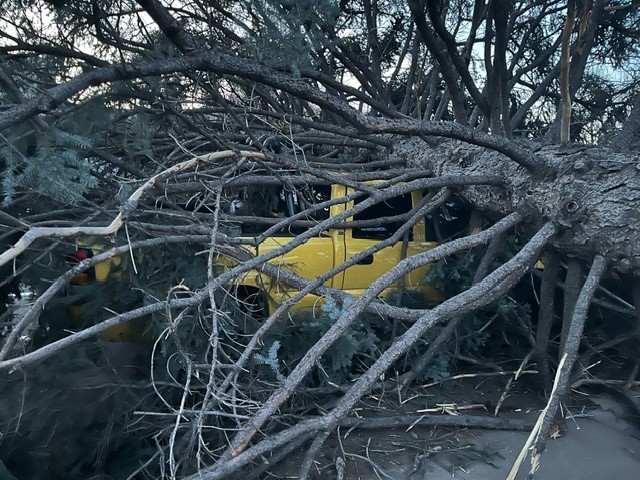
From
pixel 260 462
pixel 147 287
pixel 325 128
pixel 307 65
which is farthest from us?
pixel 325 128

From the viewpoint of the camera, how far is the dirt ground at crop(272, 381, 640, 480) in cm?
396

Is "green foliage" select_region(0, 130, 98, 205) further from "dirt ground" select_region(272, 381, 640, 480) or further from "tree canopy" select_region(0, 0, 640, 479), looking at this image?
"dirt ground" select_region(272, 381, 640, 480)

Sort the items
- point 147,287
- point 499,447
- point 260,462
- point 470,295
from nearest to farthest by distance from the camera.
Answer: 1. point 470,295
2. point 260,462
3. point 499,447
4. point 147,287

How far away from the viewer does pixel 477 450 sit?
4.21 m

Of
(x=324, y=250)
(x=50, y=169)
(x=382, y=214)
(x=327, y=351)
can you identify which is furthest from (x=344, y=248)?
(x=50, y=169)

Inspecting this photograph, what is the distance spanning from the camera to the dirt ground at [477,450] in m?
3.96

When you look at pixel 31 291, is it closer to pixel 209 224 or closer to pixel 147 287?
pixel 147 287

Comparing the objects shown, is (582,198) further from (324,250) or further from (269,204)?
(269,204)

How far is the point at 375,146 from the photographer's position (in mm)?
6738

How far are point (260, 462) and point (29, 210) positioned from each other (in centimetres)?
230

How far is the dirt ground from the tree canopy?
0.34 meters

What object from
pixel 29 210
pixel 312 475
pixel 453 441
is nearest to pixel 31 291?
pixel 29 210

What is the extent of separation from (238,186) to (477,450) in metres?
2.65

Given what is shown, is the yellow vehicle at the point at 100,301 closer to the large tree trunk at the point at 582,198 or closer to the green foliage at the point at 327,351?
the green foliage at the point at 327,351
